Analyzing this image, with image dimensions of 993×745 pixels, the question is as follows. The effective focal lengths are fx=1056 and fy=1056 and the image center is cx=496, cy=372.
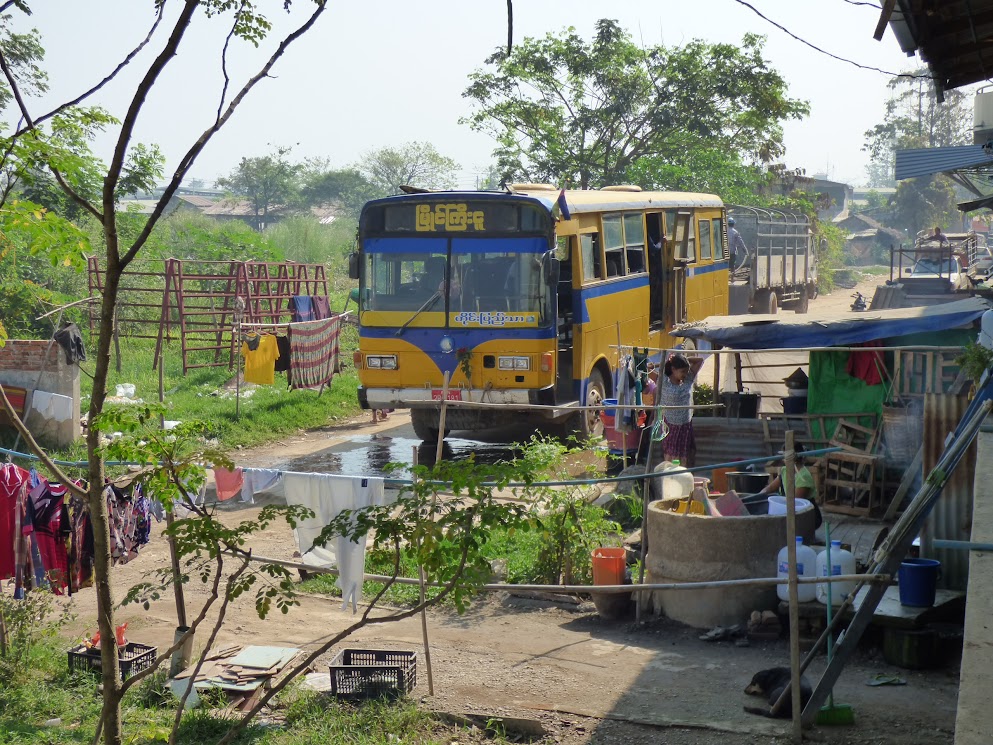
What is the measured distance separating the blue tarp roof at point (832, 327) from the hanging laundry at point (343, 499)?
5.75 m

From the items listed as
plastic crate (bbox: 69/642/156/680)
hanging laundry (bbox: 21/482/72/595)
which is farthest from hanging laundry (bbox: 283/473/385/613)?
hanging laundry (bbox: 21/482/72/595)

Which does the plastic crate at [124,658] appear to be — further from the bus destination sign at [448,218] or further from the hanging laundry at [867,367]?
the hanging laundry at [867,367]

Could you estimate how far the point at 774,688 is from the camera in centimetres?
655

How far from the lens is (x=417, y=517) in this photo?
420cm

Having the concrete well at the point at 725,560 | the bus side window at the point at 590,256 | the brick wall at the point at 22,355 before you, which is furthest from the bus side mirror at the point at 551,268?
the brick wall at the point at 22,355

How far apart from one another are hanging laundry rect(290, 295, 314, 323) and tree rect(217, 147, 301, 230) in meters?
50.0

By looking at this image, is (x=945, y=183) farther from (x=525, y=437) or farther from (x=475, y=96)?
(x=525, y=437)

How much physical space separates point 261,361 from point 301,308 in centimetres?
165

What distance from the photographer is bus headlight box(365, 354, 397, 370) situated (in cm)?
1297

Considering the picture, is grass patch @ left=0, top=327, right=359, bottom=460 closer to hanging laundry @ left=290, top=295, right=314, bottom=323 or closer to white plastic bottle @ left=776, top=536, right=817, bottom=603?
hanging laundry @ left=290, top=295, right=314, bottom=323

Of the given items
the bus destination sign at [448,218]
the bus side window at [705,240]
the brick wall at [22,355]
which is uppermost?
the bus side window at [705,240]

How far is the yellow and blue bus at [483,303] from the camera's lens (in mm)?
12453

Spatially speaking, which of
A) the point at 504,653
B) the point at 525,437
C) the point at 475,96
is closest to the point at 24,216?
the point at 504,653

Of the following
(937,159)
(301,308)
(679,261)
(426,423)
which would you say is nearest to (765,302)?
(679,261)
